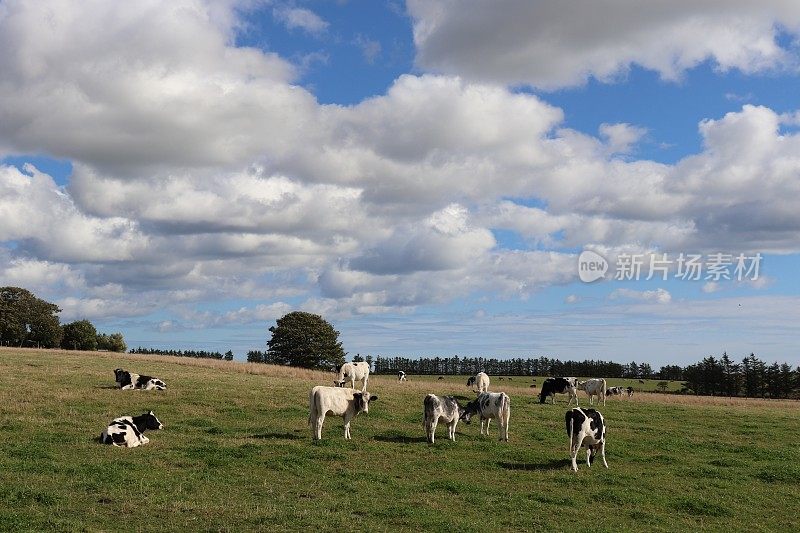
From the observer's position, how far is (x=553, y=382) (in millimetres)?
37500

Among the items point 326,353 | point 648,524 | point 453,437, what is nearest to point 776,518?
point 648,524

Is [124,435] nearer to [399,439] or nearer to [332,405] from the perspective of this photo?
[332,405]

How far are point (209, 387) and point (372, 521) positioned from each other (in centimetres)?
2247

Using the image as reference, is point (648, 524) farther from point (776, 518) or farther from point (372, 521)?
point (372, 521)

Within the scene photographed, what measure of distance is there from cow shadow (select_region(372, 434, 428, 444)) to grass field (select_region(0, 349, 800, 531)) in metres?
0.13

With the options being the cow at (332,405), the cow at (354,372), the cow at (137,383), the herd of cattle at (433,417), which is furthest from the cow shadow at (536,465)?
the cow at (354,372)

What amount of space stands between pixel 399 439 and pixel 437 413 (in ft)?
5.34

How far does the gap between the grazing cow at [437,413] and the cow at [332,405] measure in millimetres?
2267

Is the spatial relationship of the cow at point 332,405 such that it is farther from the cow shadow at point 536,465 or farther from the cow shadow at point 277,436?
the cow shadow at point 536,465

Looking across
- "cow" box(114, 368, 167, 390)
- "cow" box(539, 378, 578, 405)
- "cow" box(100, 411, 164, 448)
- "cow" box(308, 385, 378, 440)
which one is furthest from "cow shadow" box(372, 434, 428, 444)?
"cow" box(539, 378, 578, 405)

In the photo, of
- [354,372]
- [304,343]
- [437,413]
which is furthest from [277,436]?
[304,343]

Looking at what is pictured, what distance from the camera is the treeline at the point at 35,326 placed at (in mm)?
96250

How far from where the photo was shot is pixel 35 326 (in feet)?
332

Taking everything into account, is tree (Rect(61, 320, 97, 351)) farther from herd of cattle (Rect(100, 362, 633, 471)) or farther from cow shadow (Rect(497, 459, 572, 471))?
cow shadow (Rect(497, 459, 572, 471))
